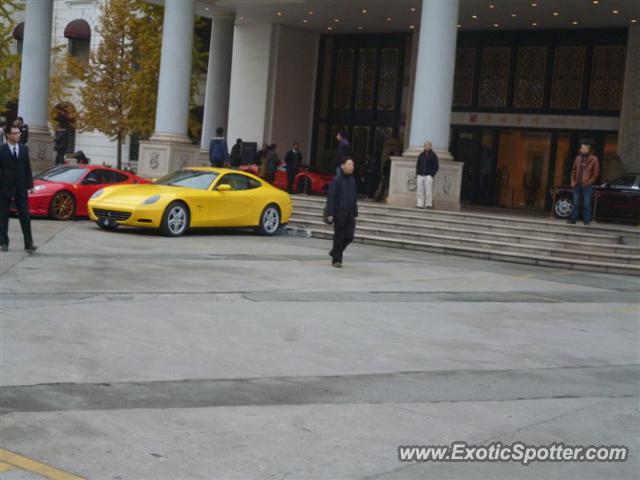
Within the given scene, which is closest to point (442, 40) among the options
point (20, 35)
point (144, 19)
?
point (144, 19)

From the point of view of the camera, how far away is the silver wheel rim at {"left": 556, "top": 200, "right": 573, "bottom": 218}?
85.6 ft

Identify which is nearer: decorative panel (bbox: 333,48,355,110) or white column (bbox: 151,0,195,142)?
white column (bbox: 151,0,195,142)

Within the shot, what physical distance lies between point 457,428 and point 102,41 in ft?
135

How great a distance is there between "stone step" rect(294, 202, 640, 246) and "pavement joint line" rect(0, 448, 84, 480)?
675 inches

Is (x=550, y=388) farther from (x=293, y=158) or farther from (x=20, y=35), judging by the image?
(x=20, y=35)

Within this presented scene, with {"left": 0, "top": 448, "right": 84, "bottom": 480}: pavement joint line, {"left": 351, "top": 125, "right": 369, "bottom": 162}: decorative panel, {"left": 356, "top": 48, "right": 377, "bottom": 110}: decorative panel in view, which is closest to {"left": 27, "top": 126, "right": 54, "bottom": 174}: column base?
{"left": 351, "top": 125, "right": 369, "bottom": 162}: decorative panel

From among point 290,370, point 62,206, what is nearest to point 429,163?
point 62,206

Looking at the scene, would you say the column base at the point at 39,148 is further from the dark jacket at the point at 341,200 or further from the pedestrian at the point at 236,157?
the dark jacket at the point at 341,200

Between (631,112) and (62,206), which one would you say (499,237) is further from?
(631,112)

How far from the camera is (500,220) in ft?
75.5

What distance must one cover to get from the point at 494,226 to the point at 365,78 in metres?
18.1

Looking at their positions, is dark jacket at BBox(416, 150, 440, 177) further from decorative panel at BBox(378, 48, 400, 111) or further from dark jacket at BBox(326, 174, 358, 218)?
decorative panel at BBox(378, 48, 400, 111)

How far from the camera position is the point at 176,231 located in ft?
66.2

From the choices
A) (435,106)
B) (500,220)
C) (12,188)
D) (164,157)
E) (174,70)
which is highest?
(174,70)
